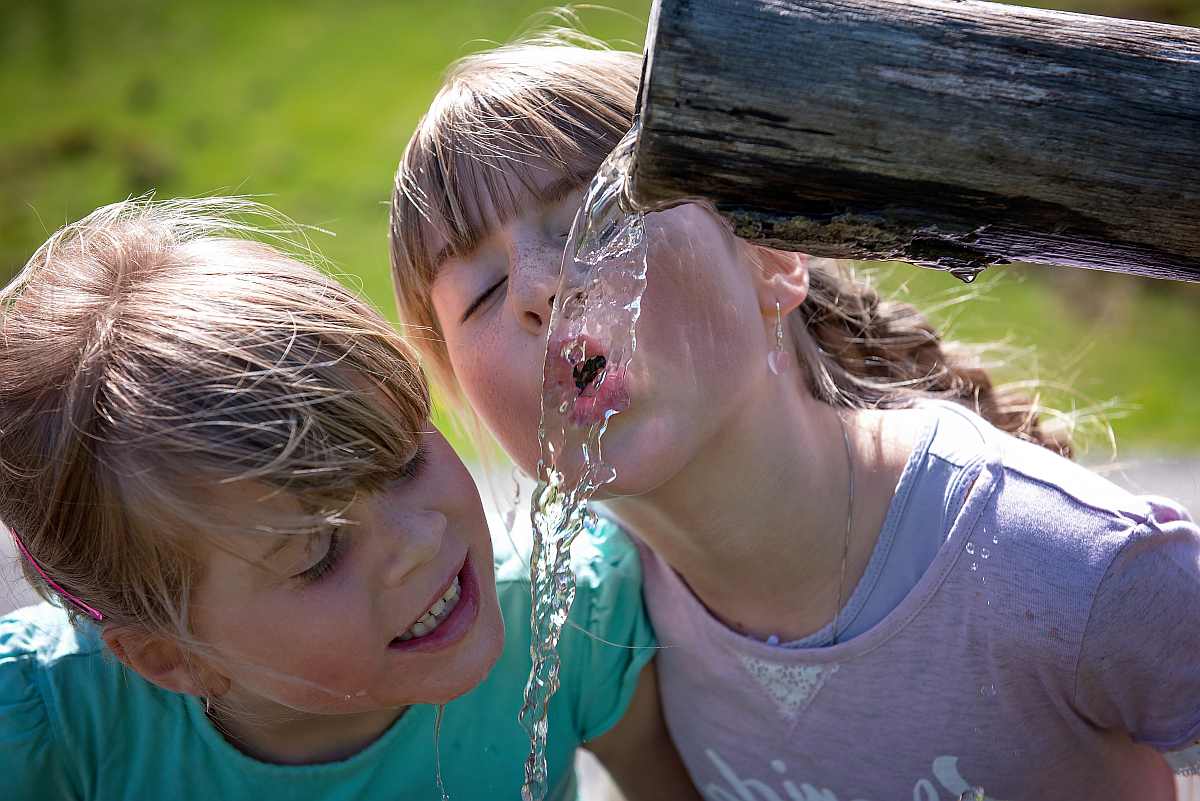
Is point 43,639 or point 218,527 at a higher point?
point 218,527

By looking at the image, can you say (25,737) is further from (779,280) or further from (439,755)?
(779,280)

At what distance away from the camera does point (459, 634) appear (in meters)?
2.04

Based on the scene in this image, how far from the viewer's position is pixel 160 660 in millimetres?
2033

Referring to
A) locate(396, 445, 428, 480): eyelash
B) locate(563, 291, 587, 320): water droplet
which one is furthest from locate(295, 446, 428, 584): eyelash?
locate(563, 291, 587, 320): water droplet

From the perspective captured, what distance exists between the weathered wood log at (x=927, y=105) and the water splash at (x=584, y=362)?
224 mm

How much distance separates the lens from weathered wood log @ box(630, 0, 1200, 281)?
1470 millimetres

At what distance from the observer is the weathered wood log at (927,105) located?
4.82 feet

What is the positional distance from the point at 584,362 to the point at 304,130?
588 cm

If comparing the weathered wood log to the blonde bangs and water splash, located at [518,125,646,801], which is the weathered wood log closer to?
water splash, located at [518,125,646,801]

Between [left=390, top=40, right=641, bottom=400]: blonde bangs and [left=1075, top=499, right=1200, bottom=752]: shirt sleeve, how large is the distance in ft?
3.86

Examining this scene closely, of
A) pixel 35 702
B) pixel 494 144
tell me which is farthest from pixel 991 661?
pixel 35 702

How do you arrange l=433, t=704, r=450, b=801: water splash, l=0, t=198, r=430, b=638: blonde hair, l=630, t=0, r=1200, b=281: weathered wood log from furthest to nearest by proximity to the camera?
l=433, t=704, r=450, b=801: water splash
l=0, t=198, r=430, b=638: blonde hair
l=630, t=0, r=1200, b=281: weathered wood log

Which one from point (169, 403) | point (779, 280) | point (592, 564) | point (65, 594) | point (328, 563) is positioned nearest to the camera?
point (169, 403)

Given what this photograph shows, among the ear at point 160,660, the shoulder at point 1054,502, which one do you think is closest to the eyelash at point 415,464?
the ear at point 160,660
